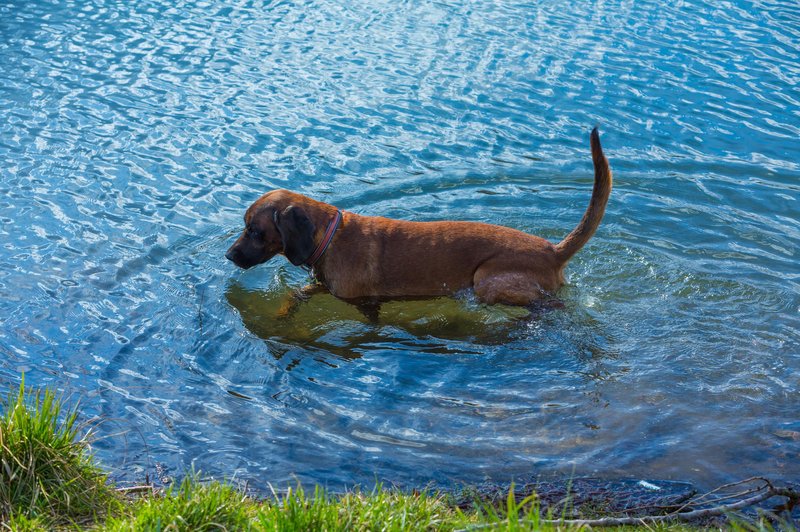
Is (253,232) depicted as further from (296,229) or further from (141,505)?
(141,505)

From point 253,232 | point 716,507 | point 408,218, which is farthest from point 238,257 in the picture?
point 716,507

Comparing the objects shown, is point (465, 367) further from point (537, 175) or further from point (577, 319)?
point (537, 175)

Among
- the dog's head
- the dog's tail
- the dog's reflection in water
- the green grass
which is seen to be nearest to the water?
the dog's reflection in water

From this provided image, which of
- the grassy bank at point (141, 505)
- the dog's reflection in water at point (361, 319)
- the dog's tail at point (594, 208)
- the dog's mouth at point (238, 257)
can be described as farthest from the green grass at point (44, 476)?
the dog's tail at point (594, 208)

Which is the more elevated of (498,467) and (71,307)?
(498,467)

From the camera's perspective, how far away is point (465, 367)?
6230 mm

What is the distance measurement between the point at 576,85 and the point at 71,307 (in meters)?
8.16

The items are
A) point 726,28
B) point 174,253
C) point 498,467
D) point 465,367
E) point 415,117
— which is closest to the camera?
point 498,467

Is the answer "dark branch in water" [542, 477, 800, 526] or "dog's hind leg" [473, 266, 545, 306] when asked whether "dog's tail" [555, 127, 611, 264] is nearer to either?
"dog's hind leg" [473, 266, 545, 306]

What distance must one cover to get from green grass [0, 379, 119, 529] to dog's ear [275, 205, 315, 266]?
108 inches

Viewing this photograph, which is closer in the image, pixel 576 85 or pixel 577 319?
pixel 577 319

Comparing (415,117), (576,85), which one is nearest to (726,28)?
(576,85)

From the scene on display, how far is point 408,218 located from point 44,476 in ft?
16.4

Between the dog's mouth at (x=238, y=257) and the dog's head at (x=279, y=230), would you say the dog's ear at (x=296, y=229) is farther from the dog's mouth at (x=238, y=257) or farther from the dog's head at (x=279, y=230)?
the dog's mouth at (x=238, y=257)
